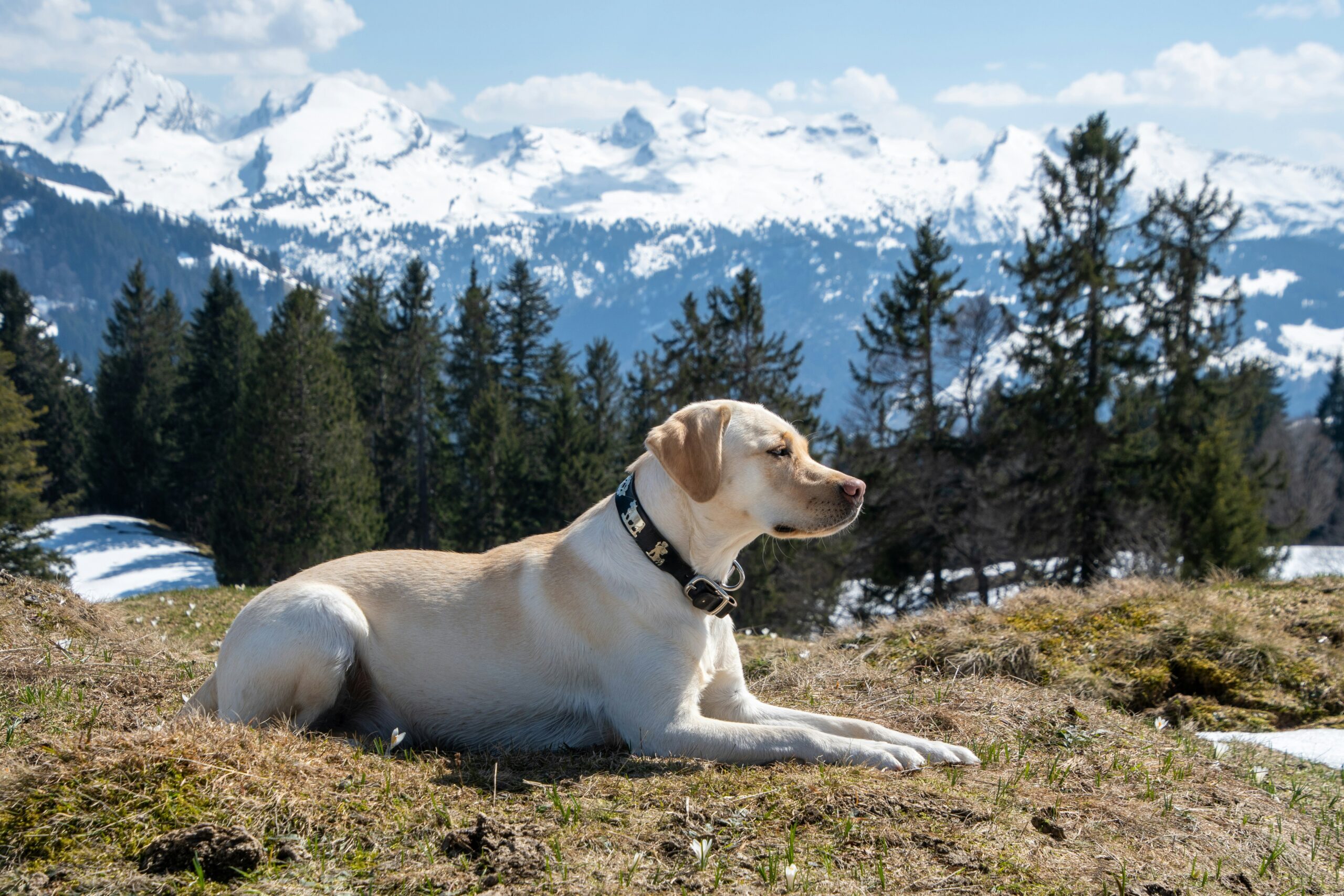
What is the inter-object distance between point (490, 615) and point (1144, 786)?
11.9 feet

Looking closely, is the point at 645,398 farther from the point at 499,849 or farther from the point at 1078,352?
the point at 499,849

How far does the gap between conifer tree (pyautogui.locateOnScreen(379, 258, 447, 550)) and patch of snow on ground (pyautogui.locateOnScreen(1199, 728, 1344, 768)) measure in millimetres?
54498

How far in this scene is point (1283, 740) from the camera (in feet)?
20.4

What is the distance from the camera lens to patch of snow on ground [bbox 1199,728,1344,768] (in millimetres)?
5934

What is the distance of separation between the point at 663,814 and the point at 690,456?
1940mm

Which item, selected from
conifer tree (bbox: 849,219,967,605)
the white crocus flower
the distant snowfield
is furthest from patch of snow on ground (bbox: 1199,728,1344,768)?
the distant snowfield

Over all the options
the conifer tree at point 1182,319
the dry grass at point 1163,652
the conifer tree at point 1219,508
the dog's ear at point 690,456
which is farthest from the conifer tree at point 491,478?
the dog's ear at point 690,456

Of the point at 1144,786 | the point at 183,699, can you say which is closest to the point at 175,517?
the point at 183,699

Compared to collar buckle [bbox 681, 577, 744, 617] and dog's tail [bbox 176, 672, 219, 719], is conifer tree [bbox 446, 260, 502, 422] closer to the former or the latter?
dog's tail [bbox 176, 672, 219, 719]

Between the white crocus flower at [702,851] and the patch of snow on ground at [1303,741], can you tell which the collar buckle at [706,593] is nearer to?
the white crocus flower at [702,851]

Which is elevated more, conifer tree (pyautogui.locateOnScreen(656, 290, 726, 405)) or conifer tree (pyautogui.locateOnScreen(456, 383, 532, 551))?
conifer tree (pyautogui.locateOnScreen(656, 290, 726, 405))

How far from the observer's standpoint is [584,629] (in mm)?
5188

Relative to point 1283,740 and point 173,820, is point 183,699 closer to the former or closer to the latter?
point 173,820

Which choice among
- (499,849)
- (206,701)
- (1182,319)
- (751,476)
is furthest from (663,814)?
(1182,319)
